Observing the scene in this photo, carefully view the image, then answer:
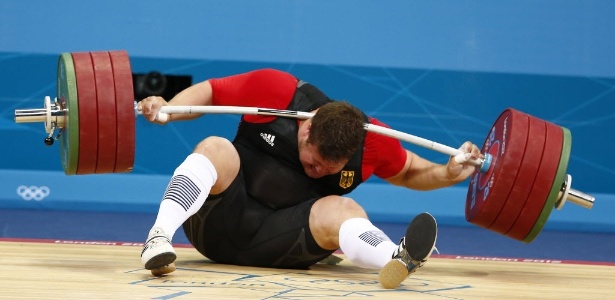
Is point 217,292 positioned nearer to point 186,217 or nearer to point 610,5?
point 186,217

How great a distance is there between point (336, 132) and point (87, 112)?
75 centimetres

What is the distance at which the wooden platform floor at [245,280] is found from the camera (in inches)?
109

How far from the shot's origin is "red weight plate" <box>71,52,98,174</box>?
10.1ft

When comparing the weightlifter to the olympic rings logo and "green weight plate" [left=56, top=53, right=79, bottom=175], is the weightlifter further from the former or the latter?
the olympic rings logo

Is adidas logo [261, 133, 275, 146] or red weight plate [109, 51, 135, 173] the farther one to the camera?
adidas logo [261, 133, 275, 146]

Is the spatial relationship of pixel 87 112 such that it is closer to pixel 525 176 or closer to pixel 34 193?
pixel 525 176

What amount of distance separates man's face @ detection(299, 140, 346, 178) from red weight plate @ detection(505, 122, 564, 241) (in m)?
0.61

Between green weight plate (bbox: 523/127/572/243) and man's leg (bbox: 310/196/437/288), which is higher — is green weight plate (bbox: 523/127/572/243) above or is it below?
above

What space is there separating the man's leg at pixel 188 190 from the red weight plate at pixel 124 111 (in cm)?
17

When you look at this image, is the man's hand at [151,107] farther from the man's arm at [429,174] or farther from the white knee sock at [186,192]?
the man's arm at [429,174]

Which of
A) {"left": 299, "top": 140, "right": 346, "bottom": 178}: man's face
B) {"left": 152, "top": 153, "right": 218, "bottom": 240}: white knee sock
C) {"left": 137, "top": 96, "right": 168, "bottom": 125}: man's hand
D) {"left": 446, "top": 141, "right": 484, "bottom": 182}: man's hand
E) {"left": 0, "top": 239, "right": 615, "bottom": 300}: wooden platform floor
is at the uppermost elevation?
{"left": 137, "top": 96, "right": 168, "bottom": 125}: man's hand

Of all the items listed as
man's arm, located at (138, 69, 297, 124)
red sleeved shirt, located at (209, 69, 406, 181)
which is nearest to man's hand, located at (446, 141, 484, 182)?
red sleeved shirt, located at (209, 69, 406, 181)

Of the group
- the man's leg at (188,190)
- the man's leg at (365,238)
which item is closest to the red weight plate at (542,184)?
the man's leg at (365,238)

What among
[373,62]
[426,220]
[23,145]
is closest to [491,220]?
[426,220]
